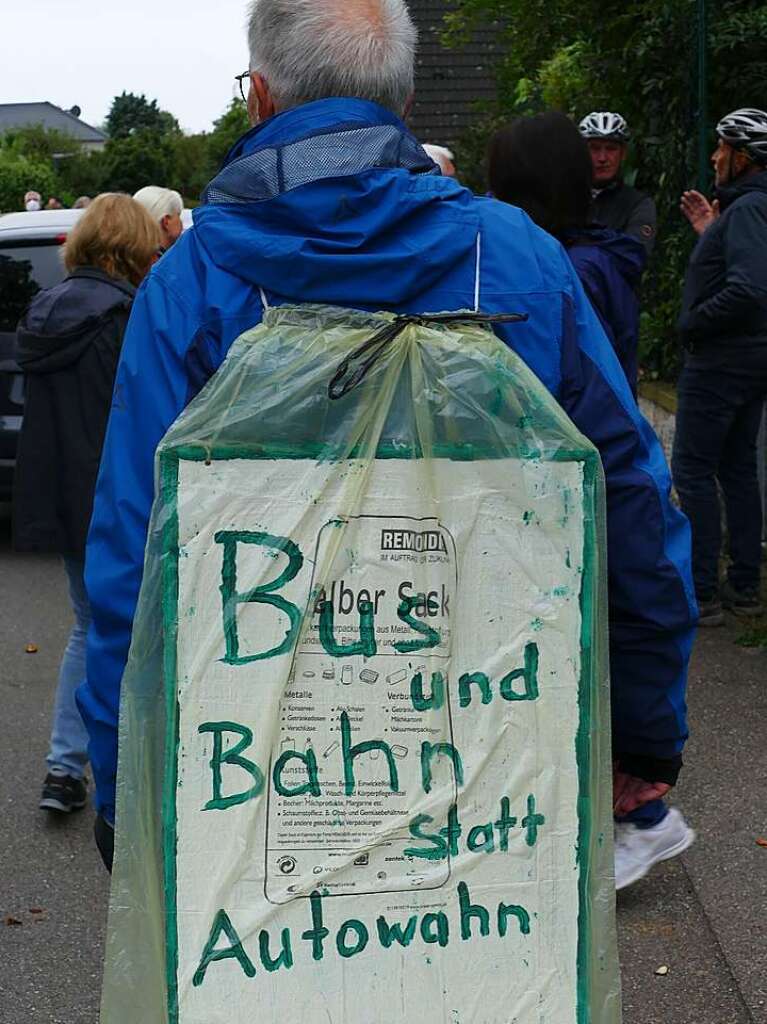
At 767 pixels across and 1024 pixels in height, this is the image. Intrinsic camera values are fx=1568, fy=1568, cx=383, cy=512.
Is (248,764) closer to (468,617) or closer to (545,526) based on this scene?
(468,617)

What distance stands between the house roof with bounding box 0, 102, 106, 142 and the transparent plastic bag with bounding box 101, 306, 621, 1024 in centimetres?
10503

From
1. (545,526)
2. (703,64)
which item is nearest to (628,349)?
(545,526)

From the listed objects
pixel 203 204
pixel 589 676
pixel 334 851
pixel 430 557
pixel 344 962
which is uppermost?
pixel 203 204

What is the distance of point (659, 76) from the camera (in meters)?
8.78

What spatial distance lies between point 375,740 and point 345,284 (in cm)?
60

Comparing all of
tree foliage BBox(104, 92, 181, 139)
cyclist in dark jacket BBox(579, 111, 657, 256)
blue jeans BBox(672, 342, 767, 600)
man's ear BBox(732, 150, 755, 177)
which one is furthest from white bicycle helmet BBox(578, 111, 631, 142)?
tree foliage BBox(104, 92, 181, 139)

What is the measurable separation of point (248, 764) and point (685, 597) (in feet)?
2.34

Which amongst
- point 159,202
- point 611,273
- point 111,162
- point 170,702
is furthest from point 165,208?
point 111,162

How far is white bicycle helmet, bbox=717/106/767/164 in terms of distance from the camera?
241 inches

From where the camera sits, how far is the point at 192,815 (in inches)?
76.6

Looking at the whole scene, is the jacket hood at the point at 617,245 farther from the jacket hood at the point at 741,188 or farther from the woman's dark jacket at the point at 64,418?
the jacket hood at the point at 741,188

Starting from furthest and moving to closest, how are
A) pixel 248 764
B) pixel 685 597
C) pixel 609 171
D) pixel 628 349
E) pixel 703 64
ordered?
pixel 703 64, pixel 609 171, pixel 628 349, pixel 685 597, pixel 248 764

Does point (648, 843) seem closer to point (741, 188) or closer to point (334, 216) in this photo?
point (334, 216)

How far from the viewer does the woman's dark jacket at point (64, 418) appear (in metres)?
4.46
